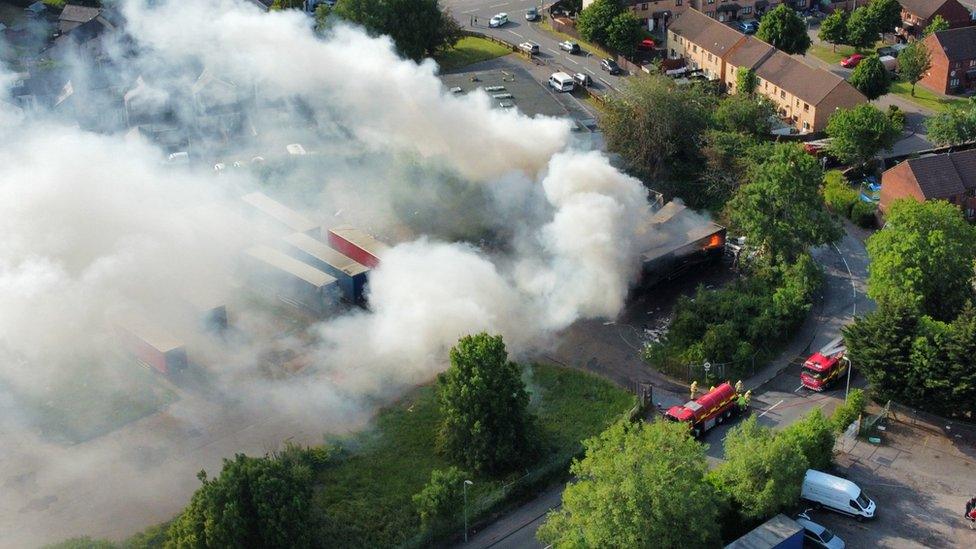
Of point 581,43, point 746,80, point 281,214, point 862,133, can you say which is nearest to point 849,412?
point 862,133

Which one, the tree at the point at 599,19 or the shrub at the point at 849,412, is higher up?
the tree at the point at 599,19

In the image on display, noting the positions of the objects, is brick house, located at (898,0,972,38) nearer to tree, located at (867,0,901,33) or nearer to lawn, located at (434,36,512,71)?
tree, located at (867,0,901,33)

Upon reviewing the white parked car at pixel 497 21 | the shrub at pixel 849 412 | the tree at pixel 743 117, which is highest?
A: the tree at pixel 743 117

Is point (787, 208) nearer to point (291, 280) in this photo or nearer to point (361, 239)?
point (361, 239)

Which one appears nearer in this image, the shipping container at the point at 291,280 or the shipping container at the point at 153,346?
the shipping container at the point at 153,346

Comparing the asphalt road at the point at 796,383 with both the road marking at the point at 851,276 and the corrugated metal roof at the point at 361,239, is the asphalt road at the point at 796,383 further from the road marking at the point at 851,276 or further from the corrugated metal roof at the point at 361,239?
the corrugated metal roof at the point at 361,239

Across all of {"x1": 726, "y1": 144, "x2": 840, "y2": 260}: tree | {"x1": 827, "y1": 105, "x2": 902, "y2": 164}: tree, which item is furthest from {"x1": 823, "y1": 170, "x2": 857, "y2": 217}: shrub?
{"x1": 726, "y1": 144, "x2": 840, "y2": 260}: tree

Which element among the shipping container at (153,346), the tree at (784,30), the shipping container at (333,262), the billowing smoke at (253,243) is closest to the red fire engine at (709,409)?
the billowing smoke at (253,243)
